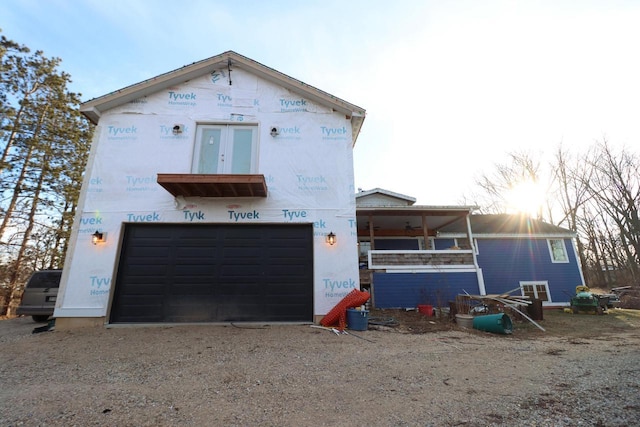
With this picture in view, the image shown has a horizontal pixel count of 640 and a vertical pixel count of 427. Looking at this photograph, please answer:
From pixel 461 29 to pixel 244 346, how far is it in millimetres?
9828

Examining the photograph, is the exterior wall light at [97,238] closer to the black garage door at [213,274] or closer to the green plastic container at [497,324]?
the black garage door at [213,274]

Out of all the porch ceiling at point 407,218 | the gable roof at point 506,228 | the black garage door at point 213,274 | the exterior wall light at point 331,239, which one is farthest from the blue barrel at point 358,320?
the gable roof at point 506,228

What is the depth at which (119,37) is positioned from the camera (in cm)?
805

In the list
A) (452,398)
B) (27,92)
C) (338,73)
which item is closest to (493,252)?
(338,73)

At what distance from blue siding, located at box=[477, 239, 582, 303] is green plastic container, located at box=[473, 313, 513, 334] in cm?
698

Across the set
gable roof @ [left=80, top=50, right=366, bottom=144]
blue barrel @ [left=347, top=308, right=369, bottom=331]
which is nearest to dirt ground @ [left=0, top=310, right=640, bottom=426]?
blue barrel @ [left=347, top=308, right=369, bottom=331]

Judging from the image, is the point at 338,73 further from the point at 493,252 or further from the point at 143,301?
the point at 493,252

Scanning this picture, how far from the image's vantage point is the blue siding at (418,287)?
1046 cm

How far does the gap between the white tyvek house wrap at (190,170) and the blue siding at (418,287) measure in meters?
3.91

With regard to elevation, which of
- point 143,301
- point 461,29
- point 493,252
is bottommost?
point 143,301

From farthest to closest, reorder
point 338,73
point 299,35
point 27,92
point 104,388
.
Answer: point 27,92
point 338,73
point 299,35
point 104,388

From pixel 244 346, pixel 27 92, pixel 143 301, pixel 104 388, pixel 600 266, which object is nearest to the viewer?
pixel 104 388

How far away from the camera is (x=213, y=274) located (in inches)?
276

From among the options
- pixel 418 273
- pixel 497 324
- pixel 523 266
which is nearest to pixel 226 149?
pixel 418 273
